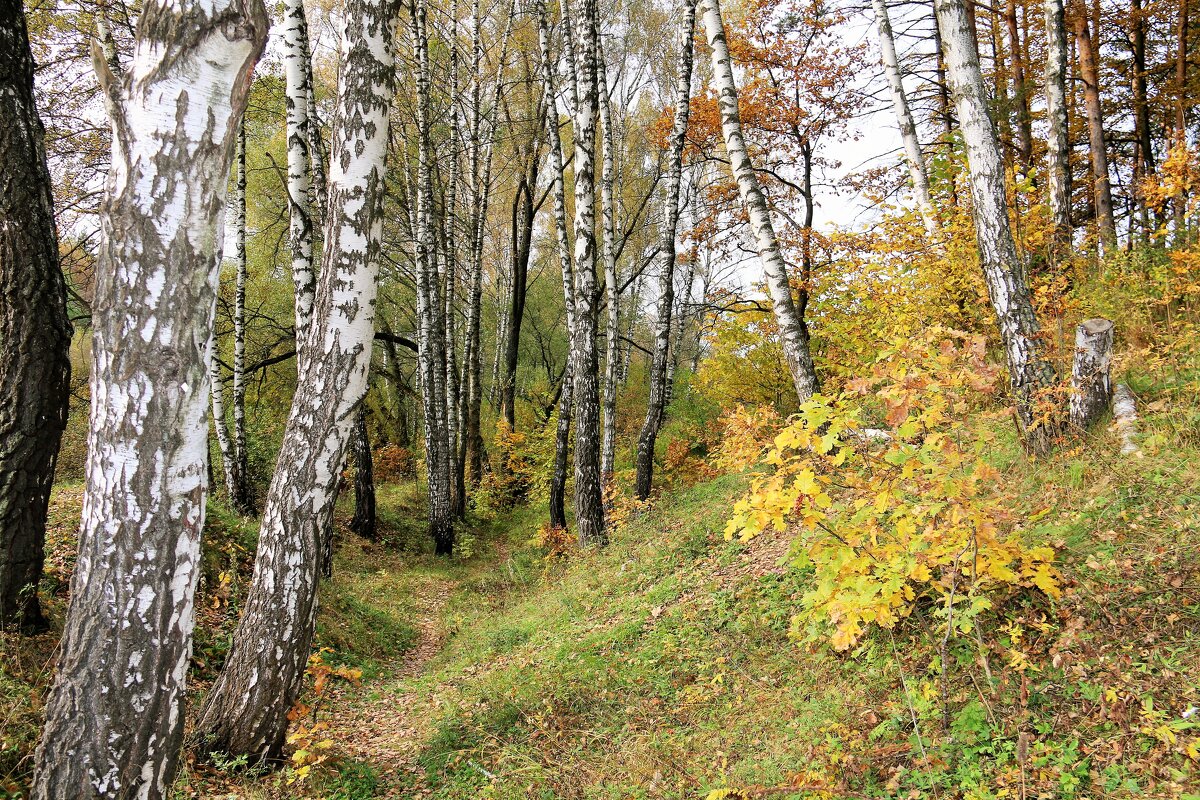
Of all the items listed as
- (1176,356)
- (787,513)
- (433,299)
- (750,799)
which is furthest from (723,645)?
(433,299)

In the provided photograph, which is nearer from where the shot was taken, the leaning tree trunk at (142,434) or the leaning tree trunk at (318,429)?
the leaning tree trunk at (142,434)

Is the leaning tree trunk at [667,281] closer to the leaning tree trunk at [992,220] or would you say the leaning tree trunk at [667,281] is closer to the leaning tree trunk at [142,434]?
the leaning tree trunk at [992,220]

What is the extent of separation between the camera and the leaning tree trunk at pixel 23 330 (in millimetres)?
4090

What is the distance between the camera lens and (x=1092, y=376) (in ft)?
16.6

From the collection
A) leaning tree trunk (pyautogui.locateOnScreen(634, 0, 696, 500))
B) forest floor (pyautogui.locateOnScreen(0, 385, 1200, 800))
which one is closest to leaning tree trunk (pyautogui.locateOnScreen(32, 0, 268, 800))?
forest floor (pyautogui.locateOnScreen(0, 385, 1200, 800))

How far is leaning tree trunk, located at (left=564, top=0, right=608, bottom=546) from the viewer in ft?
29.2

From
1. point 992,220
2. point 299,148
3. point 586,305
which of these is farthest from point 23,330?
point 992,220

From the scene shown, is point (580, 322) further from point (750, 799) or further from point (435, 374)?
point (750, 799)

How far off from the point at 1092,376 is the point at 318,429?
19.2 ft

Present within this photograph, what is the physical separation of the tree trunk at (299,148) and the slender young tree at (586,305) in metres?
3.52

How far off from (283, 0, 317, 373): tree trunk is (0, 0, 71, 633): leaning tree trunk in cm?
218

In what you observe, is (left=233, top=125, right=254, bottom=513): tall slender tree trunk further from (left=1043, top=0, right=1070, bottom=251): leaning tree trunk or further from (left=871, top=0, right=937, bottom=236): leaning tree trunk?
(left=1043, top=0, right=1070, bottom=251): leaning tree trunk

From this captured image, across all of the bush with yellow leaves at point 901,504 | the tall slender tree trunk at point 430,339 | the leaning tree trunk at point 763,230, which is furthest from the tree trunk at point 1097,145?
the tall slender tree trunk at point 430,339

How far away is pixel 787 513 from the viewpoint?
3.10 meters
